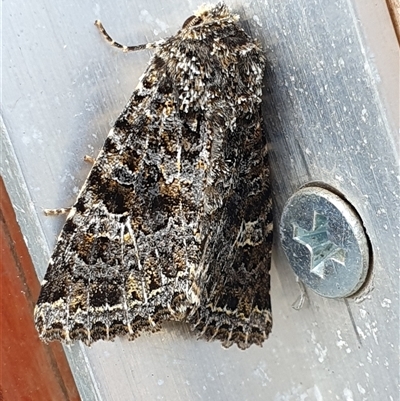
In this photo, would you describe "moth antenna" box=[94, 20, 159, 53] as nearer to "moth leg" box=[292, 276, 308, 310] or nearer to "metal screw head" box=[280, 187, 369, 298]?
"metal screw head" box=[280, 187, 369, 298]

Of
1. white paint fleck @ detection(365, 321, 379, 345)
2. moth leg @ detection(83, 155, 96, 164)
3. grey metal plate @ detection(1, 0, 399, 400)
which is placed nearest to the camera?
grey metal plate @ detection(1, 0, 399, 400)

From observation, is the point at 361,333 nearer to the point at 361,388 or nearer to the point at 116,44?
the point at 361,388

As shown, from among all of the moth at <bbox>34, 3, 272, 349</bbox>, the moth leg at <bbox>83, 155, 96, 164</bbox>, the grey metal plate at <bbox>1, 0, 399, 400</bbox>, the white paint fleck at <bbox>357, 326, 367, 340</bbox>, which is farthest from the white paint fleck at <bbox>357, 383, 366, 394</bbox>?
the moth leg at <bbox>83, 155, 96, 164</bbox>

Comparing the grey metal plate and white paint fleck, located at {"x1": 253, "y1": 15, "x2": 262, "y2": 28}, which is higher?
white paint fleck, located at {"x1": 253, "y1": 15, "x2": 262, "y2": 28}

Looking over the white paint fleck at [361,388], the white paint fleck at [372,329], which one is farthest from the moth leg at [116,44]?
the white paint fleck at [361,388]

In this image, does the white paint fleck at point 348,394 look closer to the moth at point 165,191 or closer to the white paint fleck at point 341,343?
the white paint fleck at point 341,343

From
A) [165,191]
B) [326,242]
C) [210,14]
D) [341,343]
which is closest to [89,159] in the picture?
[165,191]

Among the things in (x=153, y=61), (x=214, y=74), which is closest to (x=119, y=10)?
(x=153, y=61)
